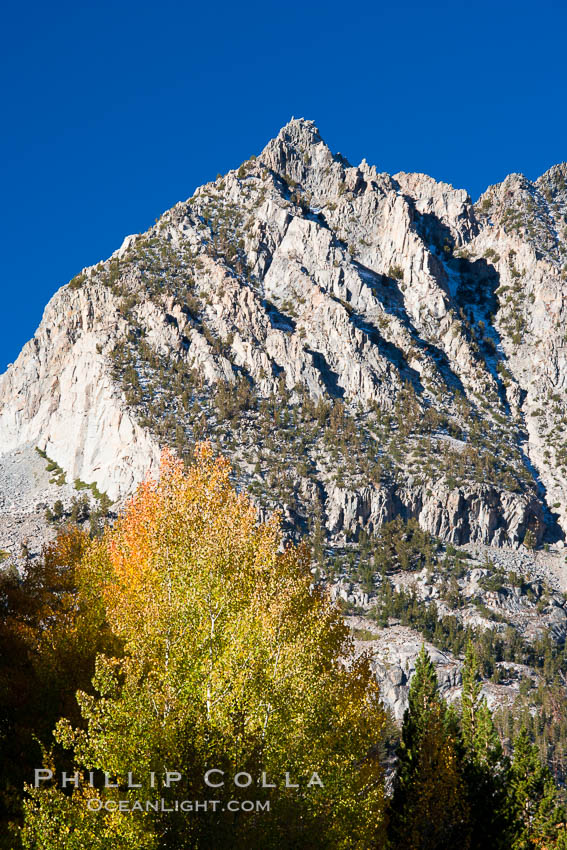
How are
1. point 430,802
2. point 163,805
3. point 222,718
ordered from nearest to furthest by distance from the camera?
1. point 163,805
2. point 222,718
3. point 430,802

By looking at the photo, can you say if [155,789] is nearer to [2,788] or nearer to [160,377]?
[2,788]

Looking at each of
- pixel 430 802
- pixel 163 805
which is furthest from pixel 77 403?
pixel 163 805

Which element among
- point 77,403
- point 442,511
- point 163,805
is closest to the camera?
point 163,805

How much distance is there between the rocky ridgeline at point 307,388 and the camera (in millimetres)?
151500

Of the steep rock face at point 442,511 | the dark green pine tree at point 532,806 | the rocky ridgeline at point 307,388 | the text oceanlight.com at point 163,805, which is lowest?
the dark green pine tree at point 532,806

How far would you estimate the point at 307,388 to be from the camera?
17238 centimetres

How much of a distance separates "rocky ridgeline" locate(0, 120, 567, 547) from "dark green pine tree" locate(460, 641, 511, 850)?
92.5 meters

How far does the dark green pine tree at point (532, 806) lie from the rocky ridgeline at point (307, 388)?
92.4 m

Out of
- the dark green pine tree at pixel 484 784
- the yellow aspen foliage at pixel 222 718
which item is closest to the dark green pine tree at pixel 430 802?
the dark green pine tree at pixel 484 784

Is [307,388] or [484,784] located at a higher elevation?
[307,388]

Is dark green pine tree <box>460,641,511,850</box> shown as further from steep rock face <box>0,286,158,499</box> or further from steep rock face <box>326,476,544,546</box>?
steep rock face <box>0,286,158,499</box>

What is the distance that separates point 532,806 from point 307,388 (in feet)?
427

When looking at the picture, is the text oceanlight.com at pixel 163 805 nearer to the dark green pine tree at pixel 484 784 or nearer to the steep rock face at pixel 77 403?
the dark green pine tree at pixel 484 784

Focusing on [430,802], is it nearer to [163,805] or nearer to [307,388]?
[163,805]
